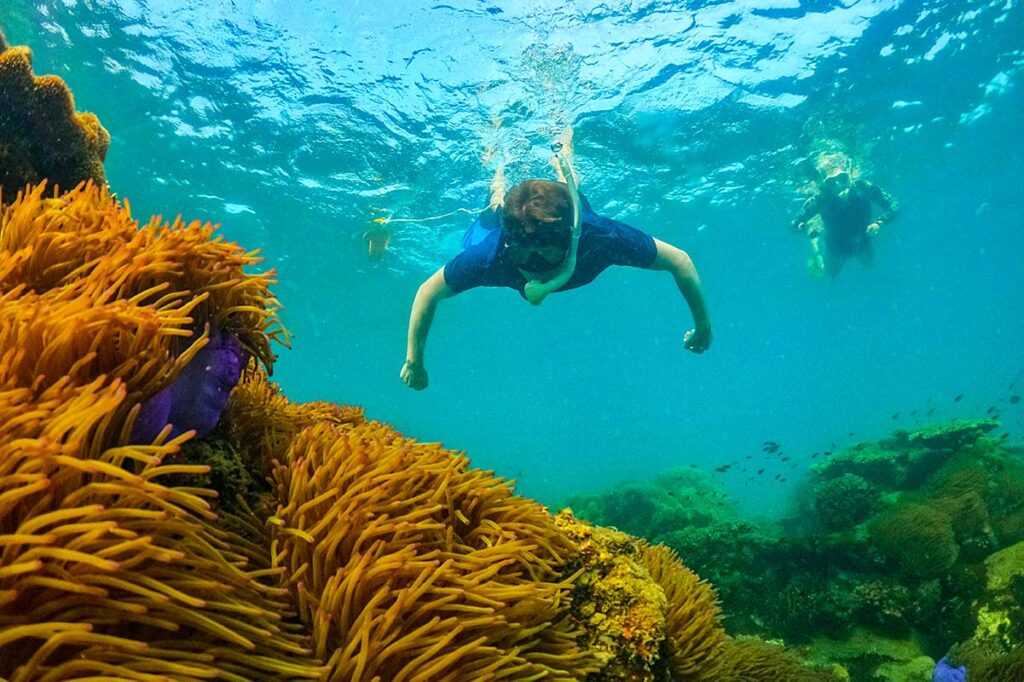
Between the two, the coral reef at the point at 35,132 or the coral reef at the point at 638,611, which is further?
the coral reef at the point at 35,132

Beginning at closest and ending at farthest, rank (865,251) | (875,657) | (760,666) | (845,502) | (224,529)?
(224,529), (760,666), (875,657), (845,502), (865,251)

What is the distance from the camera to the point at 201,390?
190 cm

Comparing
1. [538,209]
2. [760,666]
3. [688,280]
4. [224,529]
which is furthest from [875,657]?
[224,529]

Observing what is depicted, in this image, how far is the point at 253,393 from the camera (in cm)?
249

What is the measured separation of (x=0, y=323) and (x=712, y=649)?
2981 millimetres

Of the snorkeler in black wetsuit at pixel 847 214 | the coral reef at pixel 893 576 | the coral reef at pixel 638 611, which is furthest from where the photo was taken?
the snorkeler in black wetsuit at pixel 847 214

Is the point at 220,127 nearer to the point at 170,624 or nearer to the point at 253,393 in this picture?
the point at 253,393

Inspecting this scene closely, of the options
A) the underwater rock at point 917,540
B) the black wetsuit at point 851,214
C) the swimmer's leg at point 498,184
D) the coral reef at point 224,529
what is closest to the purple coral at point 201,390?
the coral reef at point 224,529

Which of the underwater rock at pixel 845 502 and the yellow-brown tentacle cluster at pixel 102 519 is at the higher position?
the underwater rock at pixel 845 502

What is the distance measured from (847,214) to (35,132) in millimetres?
24696

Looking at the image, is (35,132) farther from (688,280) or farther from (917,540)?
(917,540)

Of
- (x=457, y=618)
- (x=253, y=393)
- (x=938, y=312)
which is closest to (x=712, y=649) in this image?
(x=457, y=618)

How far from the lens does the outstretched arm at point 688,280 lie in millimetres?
7055

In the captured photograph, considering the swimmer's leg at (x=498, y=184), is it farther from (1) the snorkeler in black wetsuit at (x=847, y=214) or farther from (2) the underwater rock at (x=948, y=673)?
(2) the underwater rock at (x=948, y=673)
